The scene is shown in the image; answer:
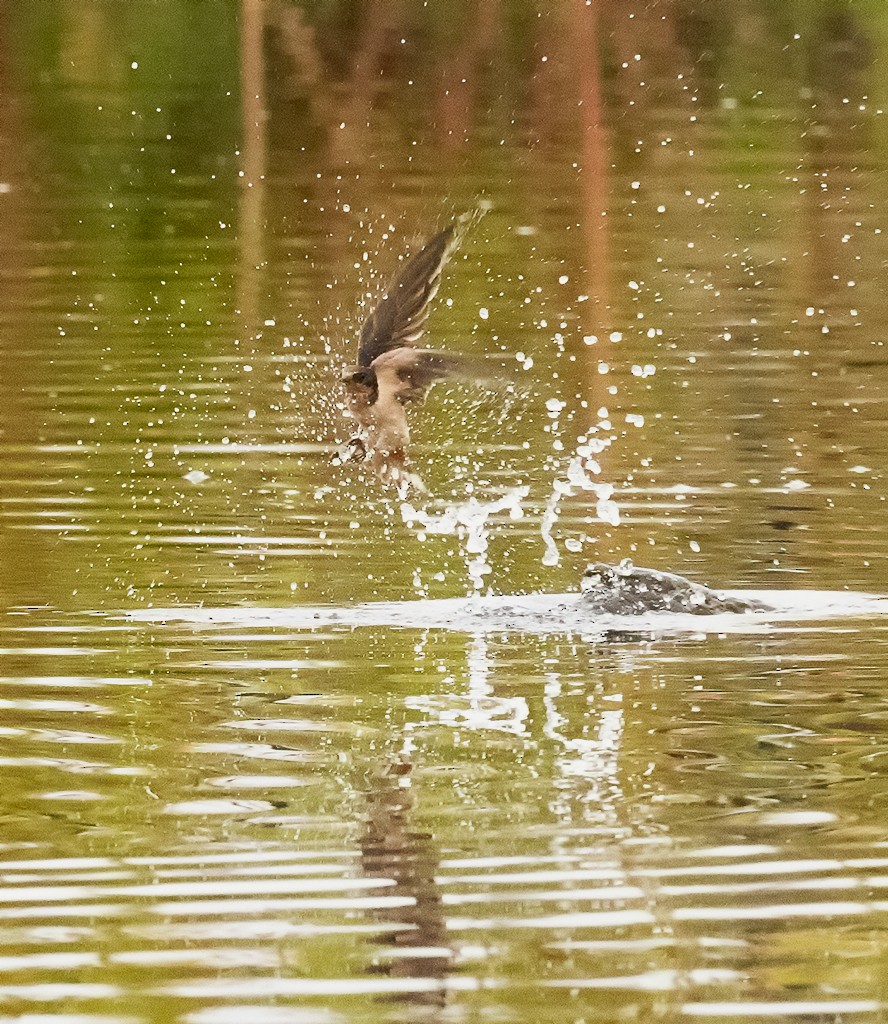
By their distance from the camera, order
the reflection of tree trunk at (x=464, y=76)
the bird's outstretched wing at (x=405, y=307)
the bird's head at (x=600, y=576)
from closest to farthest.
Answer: the bird's outstretched wing at (x=405, y=307) < the bird's head at (x=600, y=576) < the reflection of tree trunk at (x=464, y=76)

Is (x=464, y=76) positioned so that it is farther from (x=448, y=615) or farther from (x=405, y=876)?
(x=405, y=876)

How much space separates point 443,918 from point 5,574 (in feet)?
14.8

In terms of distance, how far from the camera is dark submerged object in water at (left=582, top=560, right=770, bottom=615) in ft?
31.1

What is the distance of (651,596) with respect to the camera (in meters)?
9.48

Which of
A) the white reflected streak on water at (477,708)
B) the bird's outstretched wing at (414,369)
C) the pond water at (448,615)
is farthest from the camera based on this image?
the bird's outstretched wing at (414,369)

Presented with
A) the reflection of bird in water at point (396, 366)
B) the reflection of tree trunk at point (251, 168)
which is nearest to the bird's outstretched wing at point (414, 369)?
the reflection of bird in water at point (396, 366)

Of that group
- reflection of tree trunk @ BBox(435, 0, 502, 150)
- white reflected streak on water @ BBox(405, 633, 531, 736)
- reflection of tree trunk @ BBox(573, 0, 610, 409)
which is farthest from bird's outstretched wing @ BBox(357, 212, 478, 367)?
reflection of tree trunk @ BBox(435, 0, 502, 150)

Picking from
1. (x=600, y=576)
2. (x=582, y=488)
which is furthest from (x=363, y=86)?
(x=600, y=576)

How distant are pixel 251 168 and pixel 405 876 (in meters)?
20.6

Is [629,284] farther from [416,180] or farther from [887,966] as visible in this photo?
[887,966]

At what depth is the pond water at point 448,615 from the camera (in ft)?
19.1

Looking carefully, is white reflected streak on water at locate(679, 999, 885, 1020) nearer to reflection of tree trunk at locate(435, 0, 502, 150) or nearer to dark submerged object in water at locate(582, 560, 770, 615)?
dark submerged object in water at locate(582, 560, 770, 615)

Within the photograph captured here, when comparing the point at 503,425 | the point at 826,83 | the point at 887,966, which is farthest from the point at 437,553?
the point at 826,83

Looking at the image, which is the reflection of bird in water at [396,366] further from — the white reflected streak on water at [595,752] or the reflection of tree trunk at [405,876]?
the reflection of tree trunk at [405,876]
